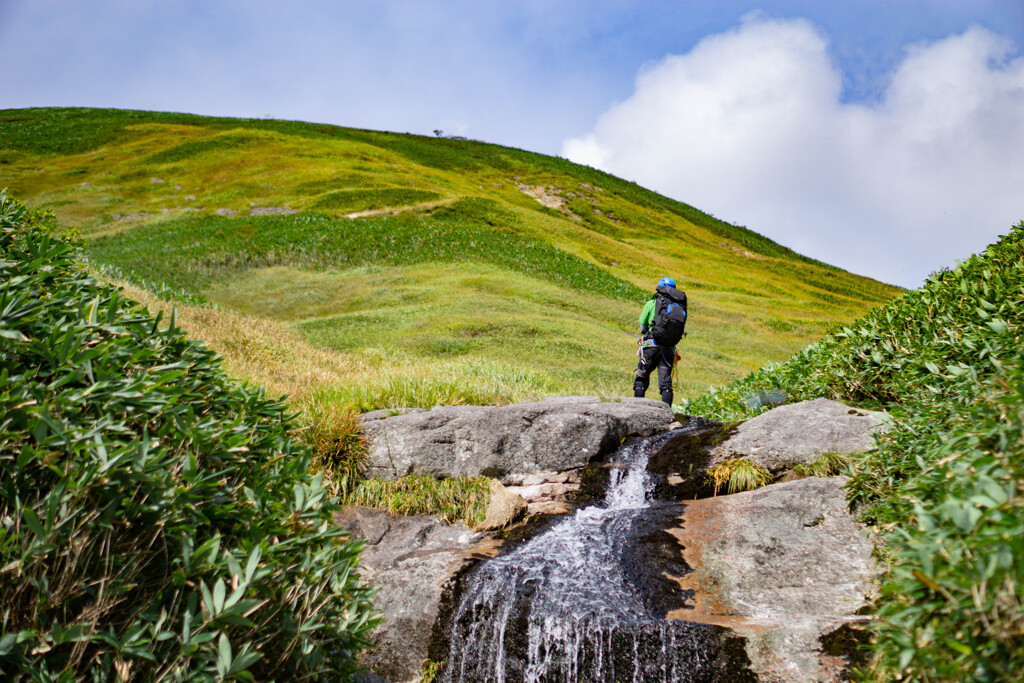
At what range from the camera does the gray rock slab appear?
25.1 ft

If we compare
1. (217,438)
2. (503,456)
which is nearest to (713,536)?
(503,456)

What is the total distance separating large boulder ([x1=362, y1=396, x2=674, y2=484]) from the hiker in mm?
3065

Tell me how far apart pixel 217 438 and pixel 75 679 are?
3.94 feet

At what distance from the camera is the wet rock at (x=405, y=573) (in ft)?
20.1

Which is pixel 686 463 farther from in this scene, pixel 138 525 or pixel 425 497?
pixel 138 525

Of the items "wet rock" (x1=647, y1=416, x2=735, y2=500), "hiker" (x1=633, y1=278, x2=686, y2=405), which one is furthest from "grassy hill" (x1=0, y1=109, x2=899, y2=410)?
"wet rock" (x1=647, y1=416, x2=735, y2=500)

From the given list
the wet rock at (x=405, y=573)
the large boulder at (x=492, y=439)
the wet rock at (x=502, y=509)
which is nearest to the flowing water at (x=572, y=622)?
the wet rock at (x=405, y=573)

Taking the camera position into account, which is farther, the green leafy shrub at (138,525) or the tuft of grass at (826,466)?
the tuft of grass at (826,466)

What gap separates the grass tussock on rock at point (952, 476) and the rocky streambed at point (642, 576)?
62 cm

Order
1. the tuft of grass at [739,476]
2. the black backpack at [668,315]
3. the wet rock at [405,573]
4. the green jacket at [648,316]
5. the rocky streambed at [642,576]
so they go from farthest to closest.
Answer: the green jacket at [648,316]
the black backpack at [668,315]
the tuft of grass at [739,476]
the wet rock at [405,573]
the rocky streambed at [642,576]

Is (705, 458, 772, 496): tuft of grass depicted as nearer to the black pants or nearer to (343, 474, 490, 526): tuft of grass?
(343, 474, 490, 526): tuft of grass

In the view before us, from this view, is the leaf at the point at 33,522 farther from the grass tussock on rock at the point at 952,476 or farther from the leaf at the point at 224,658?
the grass tussock on rock at the point at 952,476

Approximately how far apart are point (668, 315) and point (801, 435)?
4.98m

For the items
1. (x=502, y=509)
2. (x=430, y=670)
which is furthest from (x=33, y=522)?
(x=502, y=509)
